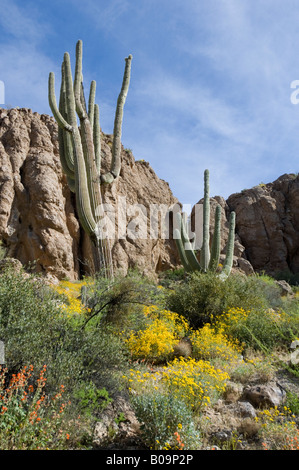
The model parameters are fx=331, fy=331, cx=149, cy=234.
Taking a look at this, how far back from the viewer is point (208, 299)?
7910mm

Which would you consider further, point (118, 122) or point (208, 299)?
point (118, 122)

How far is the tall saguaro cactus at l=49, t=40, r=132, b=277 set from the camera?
8.57 m

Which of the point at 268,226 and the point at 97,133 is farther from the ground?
the point at 97,133

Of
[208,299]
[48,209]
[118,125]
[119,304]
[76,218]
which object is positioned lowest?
[208,299]

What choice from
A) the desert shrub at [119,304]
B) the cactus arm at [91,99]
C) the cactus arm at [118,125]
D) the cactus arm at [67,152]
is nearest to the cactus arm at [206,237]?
the cactus arm at [118,125]

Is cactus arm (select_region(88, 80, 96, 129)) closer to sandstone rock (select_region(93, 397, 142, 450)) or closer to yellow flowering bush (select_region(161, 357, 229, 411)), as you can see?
yellow flowering bush (select_region(161, 357, 229, 411))

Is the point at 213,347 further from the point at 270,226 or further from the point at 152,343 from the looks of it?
the point at 270,226

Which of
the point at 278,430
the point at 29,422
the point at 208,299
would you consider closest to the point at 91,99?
the point at 208,299

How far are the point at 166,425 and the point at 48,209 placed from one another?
43.1 ft

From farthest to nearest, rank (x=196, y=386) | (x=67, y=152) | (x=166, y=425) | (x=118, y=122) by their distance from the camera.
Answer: (x=118, y=122), (x=67, y=152), (x=196, y=386), (x=166, y=425)

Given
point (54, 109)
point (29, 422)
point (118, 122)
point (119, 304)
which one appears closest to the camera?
point (29, 422)

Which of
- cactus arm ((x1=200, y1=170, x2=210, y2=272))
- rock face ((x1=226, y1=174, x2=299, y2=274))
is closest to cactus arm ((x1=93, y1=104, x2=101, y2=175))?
cactus arm ((x1=200, y1=170, x2=210, y2=272))
